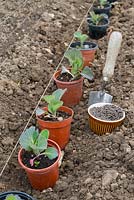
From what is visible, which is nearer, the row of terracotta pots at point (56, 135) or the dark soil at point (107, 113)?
the row of terracotta pots at point (56, 135)

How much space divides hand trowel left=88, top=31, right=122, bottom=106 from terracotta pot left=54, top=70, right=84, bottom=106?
0.14 meters

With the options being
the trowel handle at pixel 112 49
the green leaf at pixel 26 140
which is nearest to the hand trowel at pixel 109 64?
the trowel handle at pixel 112 49

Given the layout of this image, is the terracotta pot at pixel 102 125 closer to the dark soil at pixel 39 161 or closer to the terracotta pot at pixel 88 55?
the dark soil at pixel 39 161

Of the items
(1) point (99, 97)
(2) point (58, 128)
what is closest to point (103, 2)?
(1) point (99, 97)

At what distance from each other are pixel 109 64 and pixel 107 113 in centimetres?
39

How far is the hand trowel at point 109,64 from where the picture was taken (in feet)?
11.1

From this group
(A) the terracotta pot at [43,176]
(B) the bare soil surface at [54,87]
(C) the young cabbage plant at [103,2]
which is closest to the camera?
(A) the terracotta pot at [43,176]

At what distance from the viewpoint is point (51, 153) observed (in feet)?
9.31

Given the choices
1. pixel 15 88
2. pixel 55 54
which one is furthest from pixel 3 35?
pixel 15 88

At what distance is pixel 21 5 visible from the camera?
221 inches

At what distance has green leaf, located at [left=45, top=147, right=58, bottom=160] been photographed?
2826 millimetres

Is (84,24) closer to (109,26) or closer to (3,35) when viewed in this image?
(109,26)

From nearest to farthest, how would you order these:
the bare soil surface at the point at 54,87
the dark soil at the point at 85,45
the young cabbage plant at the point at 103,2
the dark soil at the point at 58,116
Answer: the bare soil surface at the point at 54,87 → the dark soil at the point at 58,116 → the dark soil at the point at 85,45 → the young cabbage plant at the point at 103,2

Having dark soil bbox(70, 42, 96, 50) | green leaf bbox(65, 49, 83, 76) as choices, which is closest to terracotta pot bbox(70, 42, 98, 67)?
dark soil bbox(70, 42, 96, 50)
